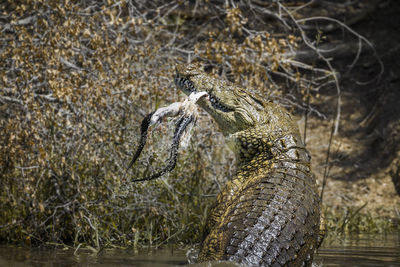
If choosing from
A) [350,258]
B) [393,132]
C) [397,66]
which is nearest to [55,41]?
[350,258]

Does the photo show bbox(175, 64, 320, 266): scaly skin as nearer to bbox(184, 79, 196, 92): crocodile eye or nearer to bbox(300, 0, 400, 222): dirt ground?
bbox(184, 79, 196, 92): crocodile eye

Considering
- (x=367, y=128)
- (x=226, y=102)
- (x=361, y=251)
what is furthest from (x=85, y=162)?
(x=367, y=128)

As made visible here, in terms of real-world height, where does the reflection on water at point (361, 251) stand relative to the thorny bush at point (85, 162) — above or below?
below

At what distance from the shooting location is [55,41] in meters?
5.62

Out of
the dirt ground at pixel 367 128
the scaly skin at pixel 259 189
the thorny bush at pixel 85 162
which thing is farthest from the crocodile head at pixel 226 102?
the dirt ground at pixel 367 128

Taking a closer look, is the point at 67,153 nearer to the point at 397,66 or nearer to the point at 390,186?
the point at 390,186

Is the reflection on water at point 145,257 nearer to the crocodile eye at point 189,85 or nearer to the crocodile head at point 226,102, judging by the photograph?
the crocodile head at point 226,102

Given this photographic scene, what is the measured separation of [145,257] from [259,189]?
1.65 metres

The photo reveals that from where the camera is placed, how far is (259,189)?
132 inches

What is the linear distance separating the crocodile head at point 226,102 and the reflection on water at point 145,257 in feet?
3.88

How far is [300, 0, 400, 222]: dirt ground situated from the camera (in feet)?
32.8

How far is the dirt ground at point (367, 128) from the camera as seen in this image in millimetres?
9984

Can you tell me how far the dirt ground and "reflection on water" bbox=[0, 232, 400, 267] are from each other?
11.5ft

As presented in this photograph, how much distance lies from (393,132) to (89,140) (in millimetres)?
7619
